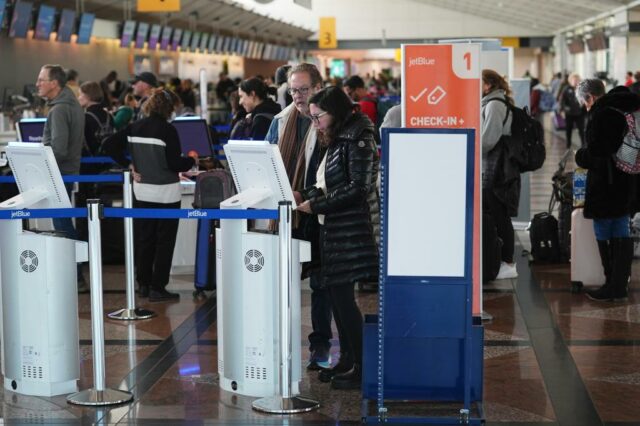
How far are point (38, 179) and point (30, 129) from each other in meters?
3.99

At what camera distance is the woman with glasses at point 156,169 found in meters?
7.23

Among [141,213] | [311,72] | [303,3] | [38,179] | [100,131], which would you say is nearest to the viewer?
[141,213]

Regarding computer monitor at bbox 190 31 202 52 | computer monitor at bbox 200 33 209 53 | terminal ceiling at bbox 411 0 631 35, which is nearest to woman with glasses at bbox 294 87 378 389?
terminal ceiling at bbox 411 0 631 35

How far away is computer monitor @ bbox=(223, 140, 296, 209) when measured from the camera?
185 inches

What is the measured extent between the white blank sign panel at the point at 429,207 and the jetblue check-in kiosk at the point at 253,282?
0.54 metres

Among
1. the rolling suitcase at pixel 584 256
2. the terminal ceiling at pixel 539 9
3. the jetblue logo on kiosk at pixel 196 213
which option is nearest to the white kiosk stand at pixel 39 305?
the jetblue logo on kiosk at pixel 196 213

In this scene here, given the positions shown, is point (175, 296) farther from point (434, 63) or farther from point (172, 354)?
point (434, 63)

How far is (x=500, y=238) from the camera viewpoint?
823 centimetres

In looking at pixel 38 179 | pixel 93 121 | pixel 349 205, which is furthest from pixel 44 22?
pixel 349 205

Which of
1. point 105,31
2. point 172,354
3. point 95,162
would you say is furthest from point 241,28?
point 172,354

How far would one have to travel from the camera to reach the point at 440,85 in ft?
18.8

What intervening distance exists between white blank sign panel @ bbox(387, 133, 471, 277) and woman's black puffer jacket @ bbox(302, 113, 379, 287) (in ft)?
1.24

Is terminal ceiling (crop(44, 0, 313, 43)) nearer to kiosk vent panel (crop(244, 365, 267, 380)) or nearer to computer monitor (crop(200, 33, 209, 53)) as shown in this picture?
computer monitor (crop(200, 33, 209, 53))

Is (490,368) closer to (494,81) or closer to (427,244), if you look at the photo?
(427,244)
